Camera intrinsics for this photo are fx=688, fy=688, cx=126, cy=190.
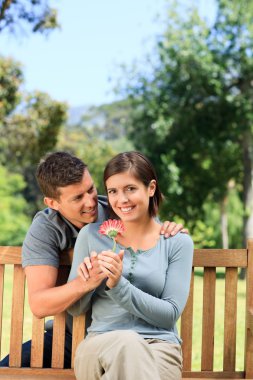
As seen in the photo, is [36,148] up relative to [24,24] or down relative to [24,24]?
down

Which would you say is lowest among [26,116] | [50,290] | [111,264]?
[50,290]

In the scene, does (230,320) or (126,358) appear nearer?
(126,358)

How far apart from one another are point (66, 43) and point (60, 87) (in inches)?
177

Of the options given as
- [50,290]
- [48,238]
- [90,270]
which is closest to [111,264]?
[90,270]

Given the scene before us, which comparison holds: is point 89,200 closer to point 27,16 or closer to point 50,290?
point 50,290

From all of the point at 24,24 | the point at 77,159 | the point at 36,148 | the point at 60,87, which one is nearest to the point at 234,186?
the point at 36,148

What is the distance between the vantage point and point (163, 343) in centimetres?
287

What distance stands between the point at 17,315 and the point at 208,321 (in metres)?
0.96

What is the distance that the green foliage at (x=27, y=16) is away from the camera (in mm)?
14523

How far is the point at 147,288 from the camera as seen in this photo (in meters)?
2.92

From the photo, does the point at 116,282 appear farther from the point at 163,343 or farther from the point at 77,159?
the point at 77,159

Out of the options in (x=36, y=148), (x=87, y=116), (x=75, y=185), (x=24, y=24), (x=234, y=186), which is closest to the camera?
(x=75, y=185)

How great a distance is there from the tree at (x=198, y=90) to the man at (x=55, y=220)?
591 inches

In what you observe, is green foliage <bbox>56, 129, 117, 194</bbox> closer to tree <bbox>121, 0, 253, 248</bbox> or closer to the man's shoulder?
tree <bbox>121, 0, 253, 248</bbox>
